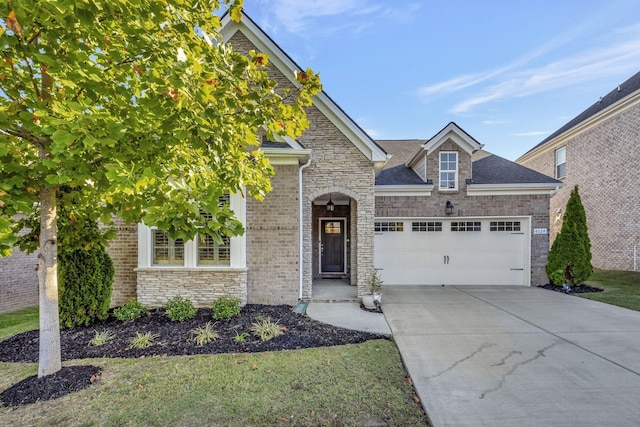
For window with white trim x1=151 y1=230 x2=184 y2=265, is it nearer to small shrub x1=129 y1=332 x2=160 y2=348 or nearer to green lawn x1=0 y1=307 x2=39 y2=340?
small shrub x1=129 y1=332 x2=160 y2=348

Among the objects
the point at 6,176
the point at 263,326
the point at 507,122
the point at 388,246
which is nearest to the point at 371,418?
the point at 263,326

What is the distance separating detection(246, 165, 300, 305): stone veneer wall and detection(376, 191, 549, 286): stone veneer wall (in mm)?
4126

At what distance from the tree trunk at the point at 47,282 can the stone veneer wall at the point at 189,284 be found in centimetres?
308

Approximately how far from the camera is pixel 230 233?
3.18 meters

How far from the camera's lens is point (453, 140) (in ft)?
33.5

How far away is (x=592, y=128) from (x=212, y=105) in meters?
17.4

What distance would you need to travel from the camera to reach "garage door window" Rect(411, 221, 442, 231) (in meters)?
10.2

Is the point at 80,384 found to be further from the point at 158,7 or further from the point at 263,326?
the point at 158,7

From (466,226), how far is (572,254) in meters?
3.40

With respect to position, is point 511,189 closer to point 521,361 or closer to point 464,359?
point 521,361

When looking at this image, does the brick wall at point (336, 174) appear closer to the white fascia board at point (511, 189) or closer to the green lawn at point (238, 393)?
the green lawn at point (238, 393)

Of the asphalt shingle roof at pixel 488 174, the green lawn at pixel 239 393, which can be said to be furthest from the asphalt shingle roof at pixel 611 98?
the green lawn at pixel 239 393

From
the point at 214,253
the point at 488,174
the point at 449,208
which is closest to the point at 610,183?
the point at 488,174

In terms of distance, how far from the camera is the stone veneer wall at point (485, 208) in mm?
9891
